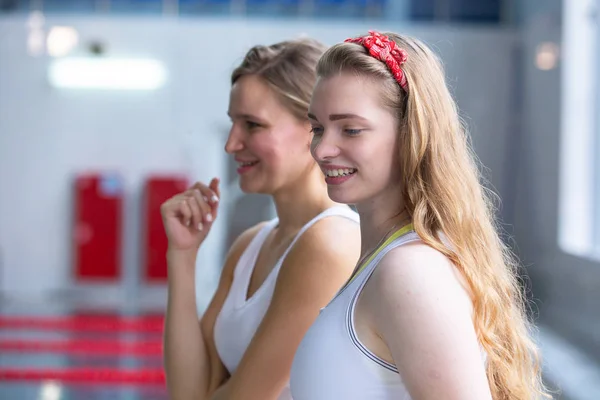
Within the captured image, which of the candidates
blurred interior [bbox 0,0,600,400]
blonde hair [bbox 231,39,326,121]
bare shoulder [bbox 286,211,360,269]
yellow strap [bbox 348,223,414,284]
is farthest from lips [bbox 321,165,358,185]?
blurred interior [bbox 0,0,600,400]

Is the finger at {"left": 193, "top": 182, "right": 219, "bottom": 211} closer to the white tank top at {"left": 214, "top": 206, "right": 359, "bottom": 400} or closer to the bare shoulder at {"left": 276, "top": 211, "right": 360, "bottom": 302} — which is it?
the white tank top at {"left": 214, "top": 206, "right": 359, "bottom": 400}

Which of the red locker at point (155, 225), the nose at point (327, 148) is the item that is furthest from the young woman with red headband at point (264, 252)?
the red locker at point (155, 225)

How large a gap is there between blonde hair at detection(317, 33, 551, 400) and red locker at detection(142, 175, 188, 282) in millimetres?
8021

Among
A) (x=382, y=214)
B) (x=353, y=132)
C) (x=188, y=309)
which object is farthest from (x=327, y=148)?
(x=188, y=309)

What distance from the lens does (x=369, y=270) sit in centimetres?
118

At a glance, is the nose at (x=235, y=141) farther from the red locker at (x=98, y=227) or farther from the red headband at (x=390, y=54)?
the red locker at (x=98, y=227)

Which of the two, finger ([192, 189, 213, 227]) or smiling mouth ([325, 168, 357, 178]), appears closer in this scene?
smiling mouth ([325, 168, 357, 178])

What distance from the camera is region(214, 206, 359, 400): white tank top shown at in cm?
169

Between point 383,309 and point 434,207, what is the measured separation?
22 cm

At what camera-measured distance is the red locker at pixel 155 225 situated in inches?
363

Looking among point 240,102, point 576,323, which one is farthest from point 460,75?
point 240,102

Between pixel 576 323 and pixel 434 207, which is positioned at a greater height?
pixel 434 207

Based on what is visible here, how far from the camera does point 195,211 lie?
1931 mm

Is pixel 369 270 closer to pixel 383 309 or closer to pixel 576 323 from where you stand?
pixel 383 309
